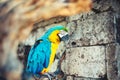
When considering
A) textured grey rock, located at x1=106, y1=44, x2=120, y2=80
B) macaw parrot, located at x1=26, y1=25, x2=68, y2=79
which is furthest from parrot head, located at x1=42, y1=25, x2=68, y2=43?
textured grey rock, located at x1=106, y1=44, x2=120, y2=80

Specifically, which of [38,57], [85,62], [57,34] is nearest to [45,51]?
[38,57]

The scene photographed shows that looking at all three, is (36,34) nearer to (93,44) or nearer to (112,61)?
(93,44)

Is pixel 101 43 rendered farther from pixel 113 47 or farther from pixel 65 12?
pixel 65 12

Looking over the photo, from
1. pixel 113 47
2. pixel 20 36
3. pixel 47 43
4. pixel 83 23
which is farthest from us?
pixel 20 36

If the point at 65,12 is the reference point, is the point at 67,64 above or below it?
below

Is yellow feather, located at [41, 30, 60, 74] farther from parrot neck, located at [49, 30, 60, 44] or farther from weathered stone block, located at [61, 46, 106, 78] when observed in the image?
weathered stone block, located at [61, 46, 106, 78]

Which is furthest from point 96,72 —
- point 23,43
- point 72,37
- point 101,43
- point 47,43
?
point 23,43

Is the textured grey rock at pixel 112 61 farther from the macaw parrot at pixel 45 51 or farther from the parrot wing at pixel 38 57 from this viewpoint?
the parrot wing at pixel 38 57
